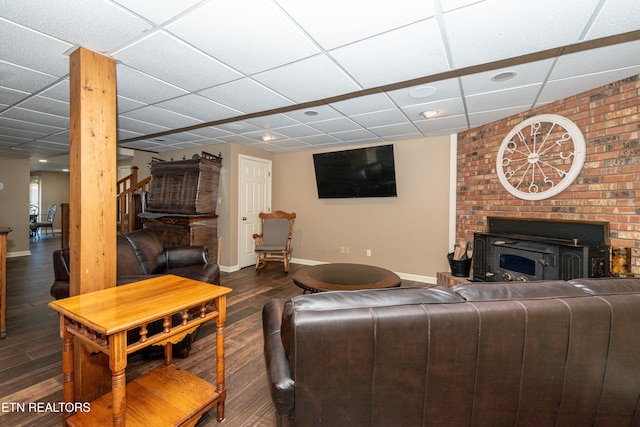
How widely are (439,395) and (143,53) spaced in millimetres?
2675

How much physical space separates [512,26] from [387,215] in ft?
10.5

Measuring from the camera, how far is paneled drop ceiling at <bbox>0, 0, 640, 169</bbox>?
57.7 inches

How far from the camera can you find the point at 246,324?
2.65m

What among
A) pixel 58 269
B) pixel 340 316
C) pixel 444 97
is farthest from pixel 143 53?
pixel 444 97

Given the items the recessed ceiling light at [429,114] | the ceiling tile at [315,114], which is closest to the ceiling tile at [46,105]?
the ceiling tile at [315,114]

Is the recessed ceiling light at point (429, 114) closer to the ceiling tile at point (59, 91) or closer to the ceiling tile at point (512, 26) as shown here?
the ceiling tile at point (512, 26)

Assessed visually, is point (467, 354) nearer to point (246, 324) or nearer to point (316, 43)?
point (316, 43)

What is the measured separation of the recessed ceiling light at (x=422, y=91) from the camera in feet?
8.00

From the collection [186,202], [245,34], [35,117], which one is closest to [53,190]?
[35,117]

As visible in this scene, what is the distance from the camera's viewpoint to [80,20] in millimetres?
1534

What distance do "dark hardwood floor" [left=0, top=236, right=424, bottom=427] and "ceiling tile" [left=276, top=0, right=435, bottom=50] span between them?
2.31m

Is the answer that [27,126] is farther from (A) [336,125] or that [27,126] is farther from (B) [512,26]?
(B) [512,26]

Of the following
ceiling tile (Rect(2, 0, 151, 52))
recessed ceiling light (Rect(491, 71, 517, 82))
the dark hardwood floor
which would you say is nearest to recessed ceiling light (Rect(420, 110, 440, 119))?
recessed ceiling light (Rect(491, 71, 517, 82))

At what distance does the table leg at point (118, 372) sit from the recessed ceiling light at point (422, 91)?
2.76m
